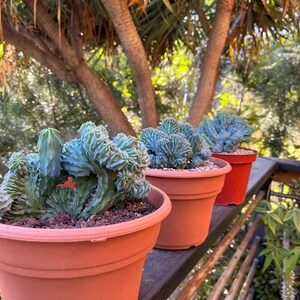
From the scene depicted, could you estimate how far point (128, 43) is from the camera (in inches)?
66.7

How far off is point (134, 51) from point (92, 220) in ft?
4.60

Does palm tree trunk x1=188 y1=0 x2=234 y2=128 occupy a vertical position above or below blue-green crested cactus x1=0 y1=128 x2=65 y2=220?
above

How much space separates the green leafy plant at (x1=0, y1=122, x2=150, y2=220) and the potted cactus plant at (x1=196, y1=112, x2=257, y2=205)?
553 mm

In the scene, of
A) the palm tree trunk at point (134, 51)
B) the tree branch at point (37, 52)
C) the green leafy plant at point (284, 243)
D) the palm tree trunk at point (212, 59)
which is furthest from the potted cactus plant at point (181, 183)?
the tree branch at point (37, 52)

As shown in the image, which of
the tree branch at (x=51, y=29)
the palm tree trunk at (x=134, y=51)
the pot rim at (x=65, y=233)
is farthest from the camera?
the tree branch at (x=51, y=29)

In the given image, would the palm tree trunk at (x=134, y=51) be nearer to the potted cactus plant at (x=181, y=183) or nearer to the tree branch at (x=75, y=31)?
the tree branch at (x=75, y=31)

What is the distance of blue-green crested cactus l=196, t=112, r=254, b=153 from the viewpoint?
1.04m

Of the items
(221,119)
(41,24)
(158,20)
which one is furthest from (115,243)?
(158,20)

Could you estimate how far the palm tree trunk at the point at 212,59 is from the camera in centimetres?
177

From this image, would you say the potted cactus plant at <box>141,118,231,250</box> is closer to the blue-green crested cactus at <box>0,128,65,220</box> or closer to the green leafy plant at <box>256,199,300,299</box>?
the blue-green crested cactus at <box>0,128,65,220</box>

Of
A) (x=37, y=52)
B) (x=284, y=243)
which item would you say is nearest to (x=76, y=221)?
(x=284, y=243)

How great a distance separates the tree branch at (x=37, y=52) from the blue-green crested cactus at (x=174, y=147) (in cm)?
136

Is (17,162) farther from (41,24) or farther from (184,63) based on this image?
(184,63)

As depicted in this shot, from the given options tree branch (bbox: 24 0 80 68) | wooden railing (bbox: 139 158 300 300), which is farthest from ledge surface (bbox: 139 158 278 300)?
tree branch (bbox: 24 0 80 68)
